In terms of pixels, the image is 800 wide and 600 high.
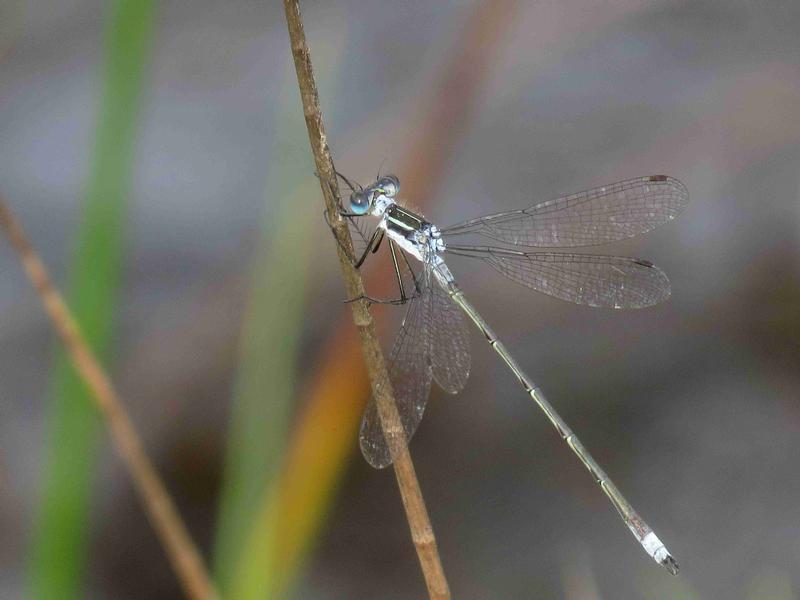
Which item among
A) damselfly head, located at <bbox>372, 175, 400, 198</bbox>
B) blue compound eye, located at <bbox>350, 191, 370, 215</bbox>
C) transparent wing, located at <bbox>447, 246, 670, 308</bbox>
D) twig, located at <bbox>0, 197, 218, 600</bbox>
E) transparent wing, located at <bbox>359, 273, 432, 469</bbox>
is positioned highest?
damselfly head, located at <bbox>372, 175, 400, 198</bbox>

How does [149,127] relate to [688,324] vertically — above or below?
above

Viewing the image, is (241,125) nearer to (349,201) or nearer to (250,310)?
(250,310)

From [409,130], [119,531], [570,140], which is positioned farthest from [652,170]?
[119,531]

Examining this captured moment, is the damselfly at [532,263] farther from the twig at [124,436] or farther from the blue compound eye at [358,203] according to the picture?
the twig at [124,436]

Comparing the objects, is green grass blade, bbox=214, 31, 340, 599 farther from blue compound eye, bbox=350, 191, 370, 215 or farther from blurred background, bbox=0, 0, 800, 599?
blue compound eye, bbox=350, 191, 370, 215

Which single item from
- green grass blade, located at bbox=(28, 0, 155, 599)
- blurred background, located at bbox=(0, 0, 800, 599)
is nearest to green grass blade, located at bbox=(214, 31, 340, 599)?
blurred background, located at bbox=(0, 0, 800, 599)

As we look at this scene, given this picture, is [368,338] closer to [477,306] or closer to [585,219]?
[585,219]
